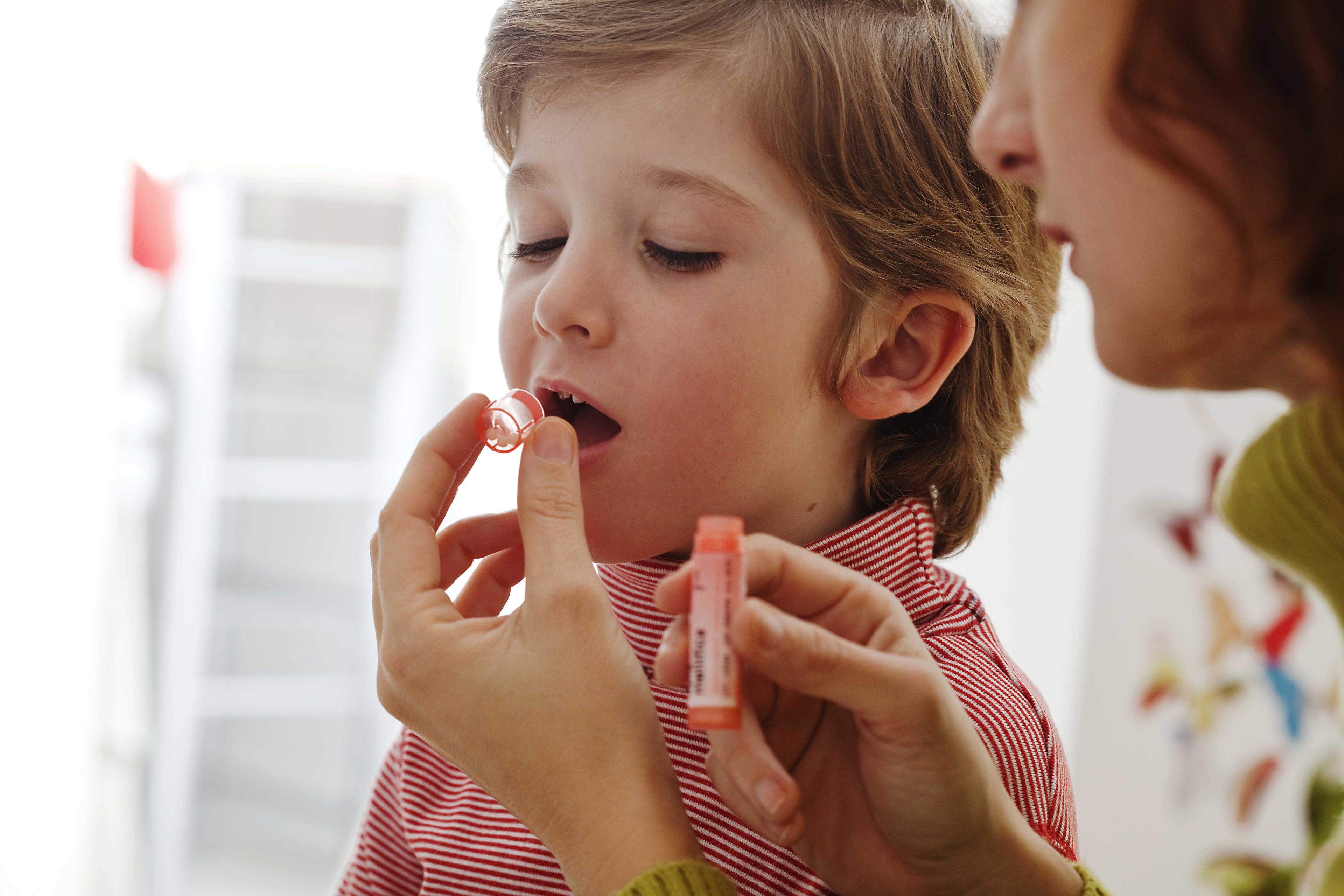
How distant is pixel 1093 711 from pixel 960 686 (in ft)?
3.34

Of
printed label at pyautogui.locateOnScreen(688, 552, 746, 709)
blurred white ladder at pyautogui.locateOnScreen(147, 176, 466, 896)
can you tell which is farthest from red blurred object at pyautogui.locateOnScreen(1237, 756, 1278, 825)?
blurred white ladder at pyautogui.locateOnScreen(147, 176, 466, 896)

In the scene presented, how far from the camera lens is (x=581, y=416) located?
94 centimetres

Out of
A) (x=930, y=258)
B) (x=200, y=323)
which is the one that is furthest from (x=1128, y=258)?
(x=200, y=323)

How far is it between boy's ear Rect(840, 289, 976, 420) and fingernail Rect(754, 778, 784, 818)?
393mm

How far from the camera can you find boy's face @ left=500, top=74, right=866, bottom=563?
87cm

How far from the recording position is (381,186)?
7.80 ft

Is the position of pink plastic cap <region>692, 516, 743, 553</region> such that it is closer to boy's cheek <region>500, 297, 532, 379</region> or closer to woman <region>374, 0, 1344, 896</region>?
woman <region>374, 0, 1344, 896</region>

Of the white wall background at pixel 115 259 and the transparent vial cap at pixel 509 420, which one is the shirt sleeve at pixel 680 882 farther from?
the white wall background at pixel 115 259

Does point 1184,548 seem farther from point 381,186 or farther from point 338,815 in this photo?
point 338,815

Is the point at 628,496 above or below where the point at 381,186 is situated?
below

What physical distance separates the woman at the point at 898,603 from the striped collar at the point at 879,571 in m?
0.19

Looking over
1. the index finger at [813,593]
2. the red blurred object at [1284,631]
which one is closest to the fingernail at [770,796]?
the index finger at [813,593]

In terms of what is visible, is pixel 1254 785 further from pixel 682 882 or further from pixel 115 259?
pixel 115 259

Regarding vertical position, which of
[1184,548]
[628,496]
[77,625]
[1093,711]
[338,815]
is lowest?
[338,815]
